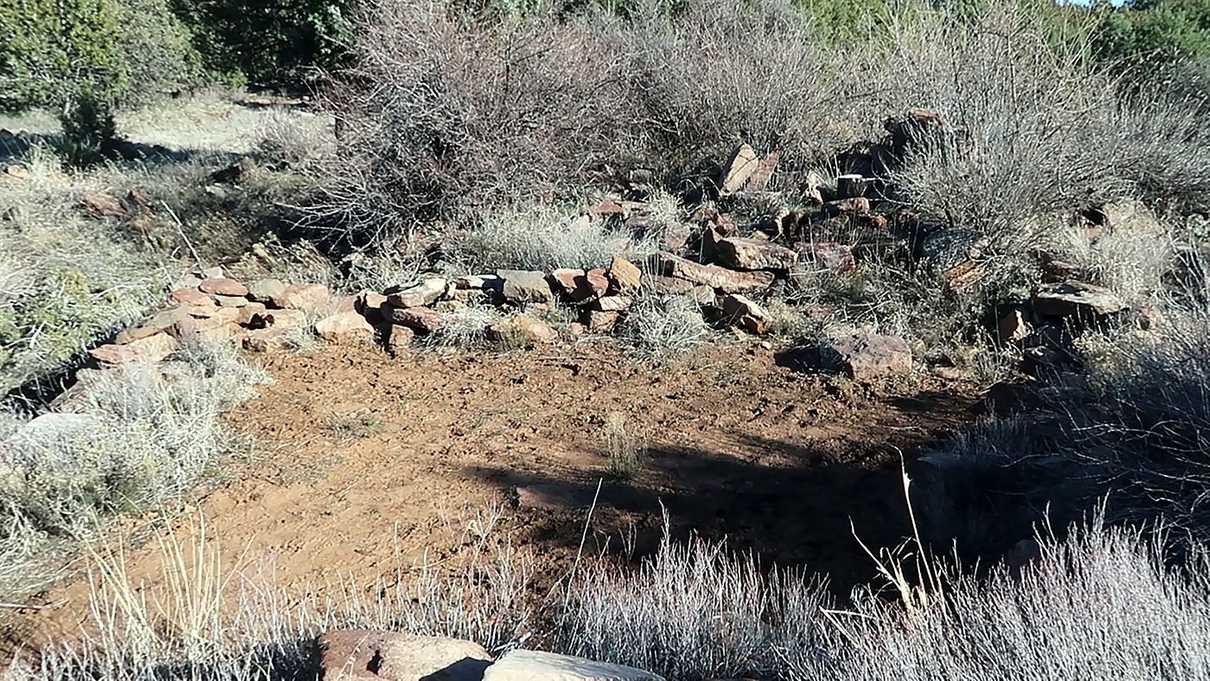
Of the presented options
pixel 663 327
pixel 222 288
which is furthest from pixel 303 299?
pixel 663 327

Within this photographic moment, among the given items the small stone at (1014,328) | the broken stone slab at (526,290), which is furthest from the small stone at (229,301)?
the small stone at (1014,328)

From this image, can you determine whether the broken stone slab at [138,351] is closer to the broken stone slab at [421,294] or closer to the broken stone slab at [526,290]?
the broken stone slab at [421,294]

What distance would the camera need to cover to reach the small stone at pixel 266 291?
22.9ft

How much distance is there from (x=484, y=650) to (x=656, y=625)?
0.58 m

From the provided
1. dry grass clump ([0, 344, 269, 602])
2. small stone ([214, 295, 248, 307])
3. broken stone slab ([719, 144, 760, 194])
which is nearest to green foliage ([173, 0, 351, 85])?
small stone ([214, 295, 248, 307])

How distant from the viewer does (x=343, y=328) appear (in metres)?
6.73

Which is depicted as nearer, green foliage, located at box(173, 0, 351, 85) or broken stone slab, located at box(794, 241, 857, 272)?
broken stone slab, located at box(794, 241, 857, 272)

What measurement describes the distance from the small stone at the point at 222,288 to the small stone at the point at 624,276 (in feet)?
10.2

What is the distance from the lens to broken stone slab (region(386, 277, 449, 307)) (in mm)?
6887

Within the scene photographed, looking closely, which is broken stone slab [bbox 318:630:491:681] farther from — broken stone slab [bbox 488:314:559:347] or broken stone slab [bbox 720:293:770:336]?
broken stone slab [bbox 720:293:770:336]

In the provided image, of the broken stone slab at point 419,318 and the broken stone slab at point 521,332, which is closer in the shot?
the broken stone slab at point 521,332

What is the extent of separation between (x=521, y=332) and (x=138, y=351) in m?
2.71

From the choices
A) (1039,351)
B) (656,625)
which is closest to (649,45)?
(1039,351)

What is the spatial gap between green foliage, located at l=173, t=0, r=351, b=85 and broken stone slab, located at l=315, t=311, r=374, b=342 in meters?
4.80
